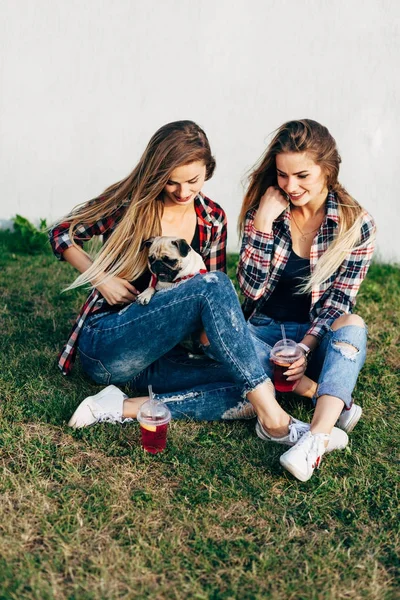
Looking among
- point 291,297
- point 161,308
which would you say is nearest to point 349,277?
point 291,297

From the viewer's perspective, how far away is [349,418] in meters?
3.23

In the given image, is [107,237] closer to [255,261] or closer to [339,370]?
[255,261]

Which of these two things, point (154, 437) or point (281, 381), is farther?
point (281, 381)

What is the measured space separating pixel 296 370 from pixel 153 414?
0.74 m

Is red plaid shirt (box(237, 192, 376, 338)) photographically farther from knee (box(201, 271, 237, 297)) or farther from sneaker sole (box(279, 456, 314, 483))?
sneaker sole (box(279, 456, 314, 483))

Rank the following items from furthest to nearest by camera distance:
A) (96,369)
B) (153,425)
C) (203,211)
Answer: (203,211) < (96,369) < (153,425)

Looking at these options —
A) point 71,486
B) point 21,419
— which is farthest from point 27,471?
point 21,419

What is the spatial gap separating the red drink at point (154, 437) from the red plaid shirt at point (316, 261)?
3.13ft

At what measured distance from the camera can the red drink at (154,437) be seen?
A: 2.91m

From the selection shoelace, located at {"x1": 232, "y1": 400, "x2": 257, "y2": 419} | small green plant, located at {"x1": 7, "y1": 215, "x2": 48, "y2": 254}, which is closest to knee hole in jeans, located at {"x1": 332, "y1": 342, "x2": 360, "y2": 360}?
shoelace, located at {"x1": 232, "y1": 400, "x2": 257, "y2": 419}

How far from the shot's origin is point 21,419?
321cm

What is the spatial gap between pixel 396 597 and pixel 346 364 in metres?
1.11

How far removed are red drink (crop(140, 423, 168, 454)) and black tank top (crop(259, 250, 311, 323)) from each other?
39.5 inches

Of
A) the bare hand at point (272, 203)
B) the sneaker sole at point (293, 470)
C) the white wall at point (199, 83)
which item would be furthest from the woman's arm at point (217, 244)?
the white wall at point (199, 83)
